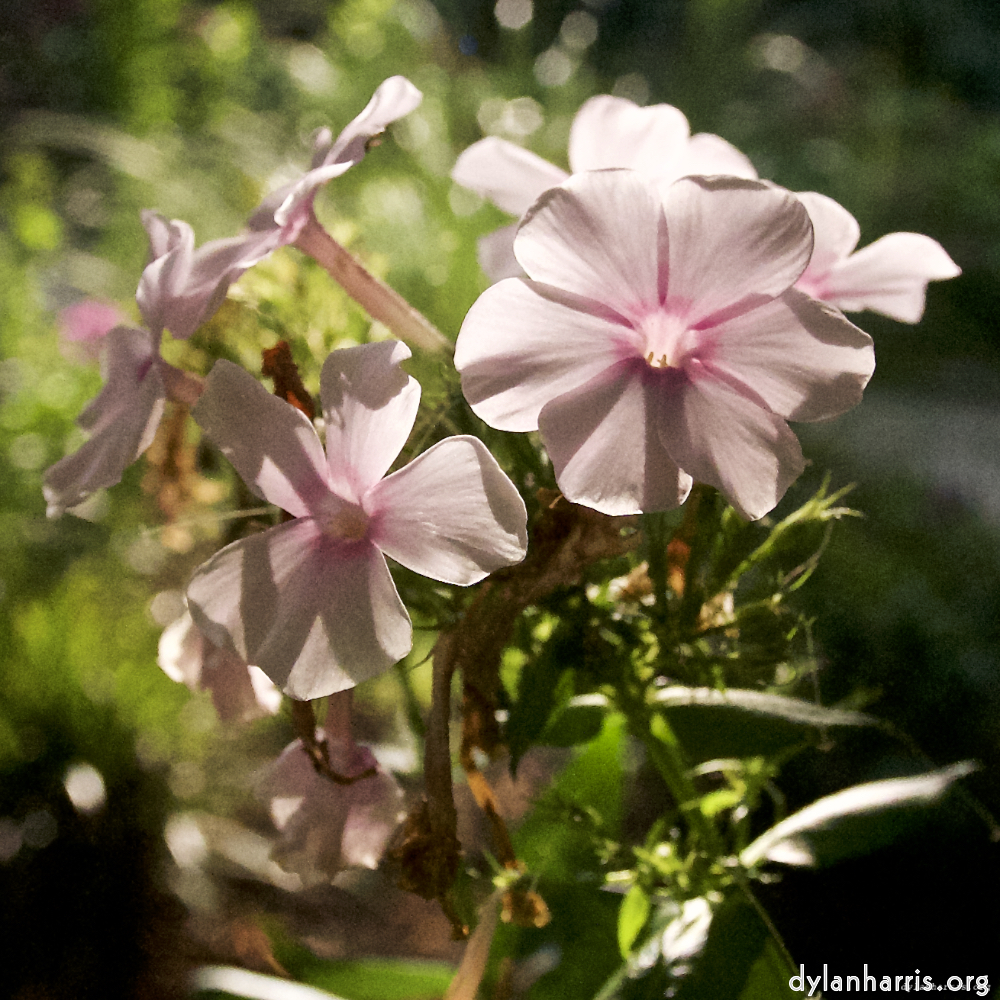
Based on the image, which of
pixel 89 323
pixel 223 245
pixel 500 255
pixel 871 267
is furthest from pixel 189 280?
pixel 89 323

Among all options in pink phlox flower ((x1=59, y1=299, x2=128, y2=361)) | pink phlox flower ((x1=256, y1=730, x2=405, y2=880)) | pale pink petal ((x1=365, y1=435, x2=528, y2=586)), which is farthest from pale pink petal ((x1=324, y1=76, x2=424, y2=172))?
pink phlox flower ((x1=59, y1=299, x2=128, y2=361))

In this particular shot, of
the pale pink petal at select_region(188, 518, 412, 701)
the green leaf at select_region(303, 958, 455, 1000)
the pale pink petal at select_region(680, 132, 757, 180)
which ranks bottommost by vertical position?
the green leaf at select_region(303, 958, 455, 1000)

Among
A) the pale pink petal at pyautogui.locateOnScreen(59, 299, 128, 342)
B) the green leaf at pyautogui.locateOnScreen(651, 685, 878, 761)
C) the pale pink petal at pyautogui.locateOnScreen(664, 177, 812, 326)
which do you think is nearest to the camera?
the pale pink petal at pyautogui.locateOnScreen(664, 177, 812, 326)

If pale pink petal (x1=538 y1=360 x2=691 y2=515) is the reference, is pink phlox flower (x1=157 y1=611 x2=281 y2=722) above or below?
below

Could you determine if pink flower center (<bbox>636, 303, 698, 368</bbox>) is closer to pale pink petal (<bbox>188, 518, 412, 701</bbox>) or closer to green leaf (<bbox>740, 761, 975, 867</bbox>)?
pale pink petal (<bbox>188, 518, 412, 701</bbox>)

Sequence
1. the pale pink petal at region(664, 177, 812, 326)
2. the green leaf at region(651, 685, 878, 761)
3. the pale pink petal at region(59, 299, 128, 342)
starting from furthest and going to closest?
the pale pink petal at region(59, 299, 128, 342)
the green leaf at region(651, 685, 878, 761)
the pale pink petal at region(664, 177, 812, 326)

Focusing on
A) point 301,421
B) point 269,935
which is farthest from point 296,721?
point 269,935

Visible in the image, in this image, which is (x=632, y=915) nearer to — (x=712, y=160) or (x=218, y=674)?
(x=218, y=674)

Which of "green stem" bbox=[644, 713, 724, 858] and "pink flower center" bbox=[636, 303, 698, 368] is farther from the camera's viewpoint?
"green stem" bbox=[644, 713, 724, 858]
